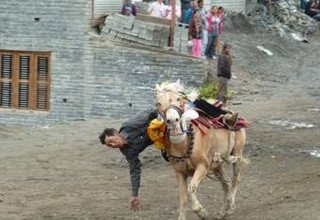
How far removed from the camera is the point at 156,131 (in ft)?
29.6

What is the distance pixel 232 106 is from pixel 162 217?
9970mm

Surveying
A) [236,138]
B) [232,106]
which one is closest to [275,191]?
[236,138]

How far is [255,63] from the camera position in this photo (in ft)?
90.9

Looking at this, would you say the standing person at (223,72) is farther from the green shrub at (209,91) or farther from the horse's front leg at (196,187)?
the horse's front leg at (196,187)

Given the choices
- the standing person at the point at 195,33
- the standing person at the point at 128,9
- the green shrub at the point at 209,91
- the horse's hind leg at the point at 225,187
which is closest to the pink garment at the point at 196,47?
the standing person at the point at 195,33

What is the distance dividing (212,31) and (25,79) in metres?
6.24

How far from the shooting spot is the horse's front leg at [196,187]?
9.11 m

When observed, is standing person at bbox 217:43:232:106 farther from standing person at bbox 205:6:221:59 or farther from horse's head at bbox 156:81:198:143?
horse's head at bbox 156:81:198:143

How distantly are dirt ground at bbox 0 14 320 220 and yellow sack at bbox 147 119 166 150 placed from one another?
1751 millimetres

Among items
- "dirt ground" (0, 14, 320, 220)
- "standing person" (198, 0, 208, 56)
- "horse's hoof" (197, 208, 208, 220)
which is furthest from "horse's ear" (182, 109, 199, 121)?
"standing person" (198, 0, 208, 56)

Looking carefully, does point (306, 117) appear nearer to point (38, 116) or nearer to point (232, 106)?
point (232, 106)

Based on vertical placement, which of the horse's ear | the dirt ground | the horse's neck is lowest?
the dirt ground

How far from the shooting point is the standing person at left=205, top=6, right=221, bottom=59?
2406 centimetres

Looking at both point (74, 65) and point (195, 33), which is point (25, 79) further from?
point (195, 33)
